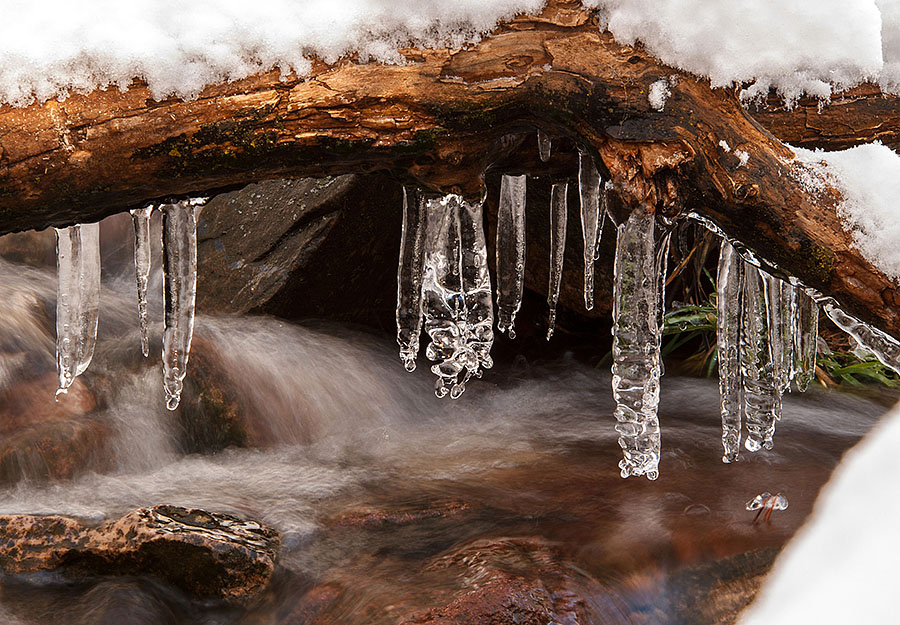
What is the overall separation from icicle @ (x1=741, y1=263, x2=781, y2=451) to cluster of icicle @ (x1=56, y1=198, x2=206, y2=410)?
1.62 meters

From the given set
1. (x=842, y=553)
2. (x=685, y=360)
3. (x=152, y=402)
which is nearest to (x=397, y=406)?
(x=152, y=402)

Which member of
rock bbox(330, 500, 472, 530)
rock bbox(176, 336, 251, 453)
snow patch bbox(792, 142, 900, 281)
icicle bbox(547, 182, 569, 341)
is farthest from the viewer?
rock bbox(176, 336, 251, 453)

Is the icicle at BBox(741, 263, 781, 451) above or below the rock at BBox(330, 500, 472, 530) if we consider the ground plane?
above

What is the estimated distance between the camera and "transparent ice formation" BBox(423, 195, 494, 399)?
7.35ft

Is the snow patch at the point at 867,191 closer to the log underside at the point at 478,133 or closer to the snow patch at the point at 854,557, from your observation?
the log underside at the point at 478,133

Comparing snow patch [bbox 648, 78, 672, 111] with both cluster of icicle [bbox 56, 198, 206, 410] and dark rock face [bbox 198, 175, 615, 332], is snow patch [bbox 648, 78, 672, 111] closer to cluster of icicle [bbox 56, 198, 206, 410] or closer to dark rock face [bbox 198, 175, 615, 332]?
cluster of icicle [bbox 56, 198, 206, 410]

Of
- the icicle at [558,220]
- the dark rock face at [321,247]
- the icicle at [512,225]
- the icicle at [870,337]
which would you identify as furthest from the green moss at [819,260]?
the dark rock face at [321,247]

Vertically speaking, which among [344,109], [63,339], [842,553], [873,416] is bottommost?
[873,416]

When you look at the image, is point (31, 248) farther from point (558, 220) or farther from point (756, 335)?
point (756, 335)

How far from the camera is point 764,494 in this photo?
3.29 meters

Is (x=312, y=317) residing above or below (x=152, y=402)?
above

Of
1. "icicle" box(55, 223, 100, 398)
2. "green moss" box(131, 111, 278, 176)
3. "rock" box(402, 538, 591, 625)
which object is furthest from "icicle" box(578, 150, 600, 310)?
"icicle" box(55, 223, 100, 398)

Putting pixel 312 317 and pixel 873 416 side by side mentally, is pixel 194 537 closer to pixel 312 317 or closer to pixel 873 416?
pixel 312 317

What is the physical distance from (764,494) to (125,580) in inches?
93.5
